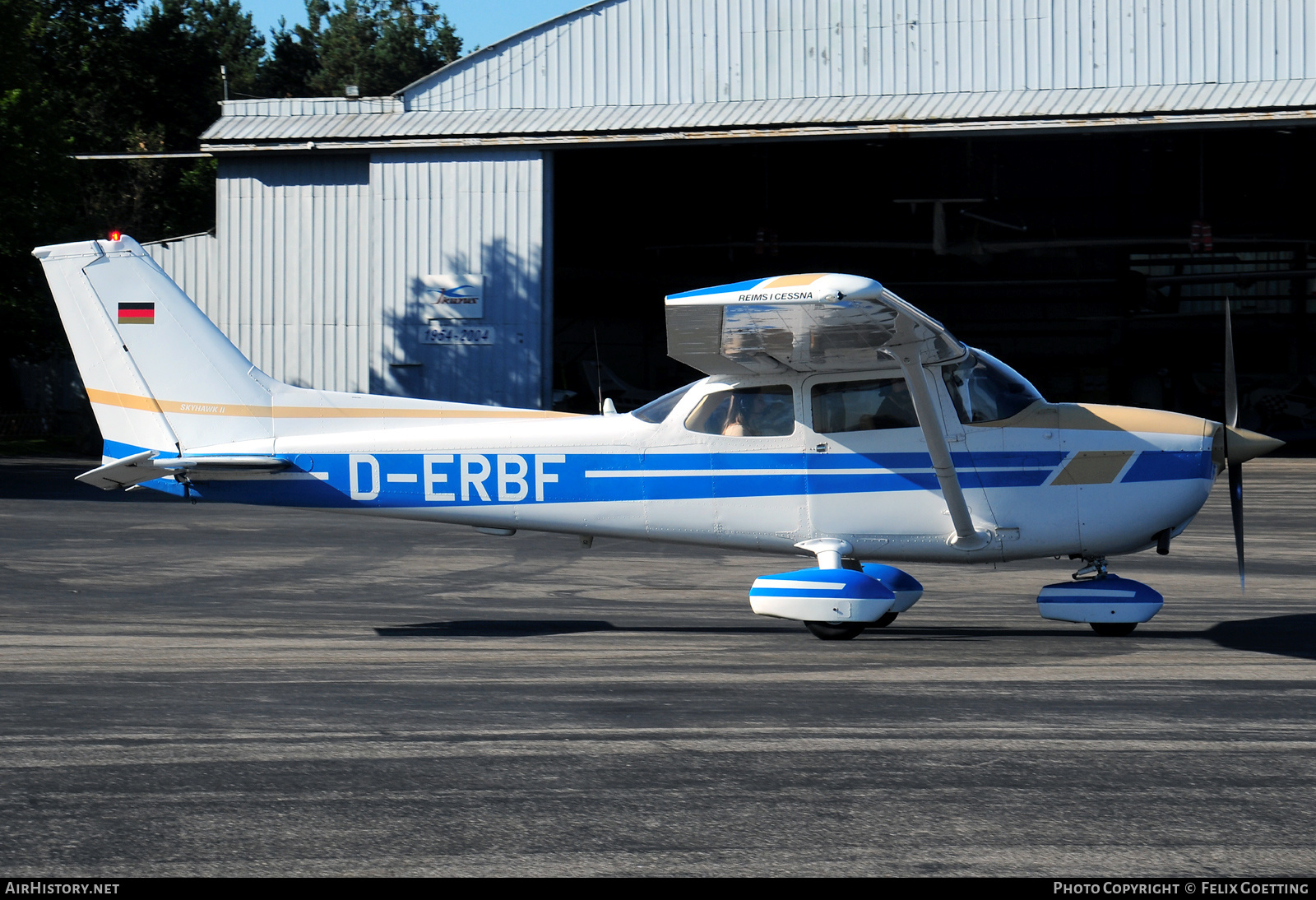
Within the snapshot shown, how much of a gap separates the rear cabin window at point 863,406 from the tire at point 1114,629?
6.33 feet

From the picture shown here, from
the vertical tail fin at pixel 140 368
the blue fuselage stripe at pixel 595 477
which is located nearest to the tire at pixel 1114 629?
the blue fuselage stripe at pixel 595 477

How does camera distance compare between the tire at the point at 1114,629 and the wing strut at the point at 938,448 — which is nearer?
the wing strut at the point at 938,448

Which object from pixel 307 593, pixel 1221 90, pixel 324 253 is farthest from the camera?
pixel 324 253

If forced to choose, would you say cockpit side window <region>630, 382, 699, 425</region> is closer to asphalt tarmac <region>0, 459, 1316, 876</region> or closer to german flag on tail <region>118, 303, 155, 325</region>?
asphalt tarmac <region>0, 459, 1316, 876</region>

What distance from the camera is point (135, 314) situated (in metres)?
9.22

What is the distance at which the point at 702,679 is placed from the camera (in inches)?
279

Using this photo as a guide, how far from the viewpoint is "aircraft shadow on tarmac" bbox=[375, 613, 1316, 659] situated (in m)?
8.29

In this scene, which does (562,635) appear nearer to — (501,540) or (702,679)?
(702,679)

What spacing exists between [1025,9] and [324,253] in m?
13.9

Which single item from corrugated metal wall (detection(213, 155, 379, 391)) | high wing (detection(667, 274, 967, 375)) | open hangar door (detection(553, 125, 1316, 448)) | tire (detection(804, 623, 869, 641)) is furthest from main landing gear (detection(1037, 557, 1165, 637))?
open hangar door (detection(553, 125, 1316, 448))

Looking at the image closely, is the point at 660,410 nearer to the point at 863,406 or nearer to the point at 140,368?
the point at 863,406

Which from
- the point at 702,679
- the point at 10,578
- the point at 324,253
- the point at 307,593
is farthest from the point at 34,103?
the point at 702,679

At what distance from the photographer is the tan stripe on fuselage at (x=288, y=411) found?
360 inches

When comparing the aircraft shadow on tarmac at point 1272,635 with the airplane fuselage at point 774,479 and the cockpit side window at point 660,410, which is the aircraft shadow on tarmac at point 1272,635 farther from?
the cockpit side window at point 660,410
